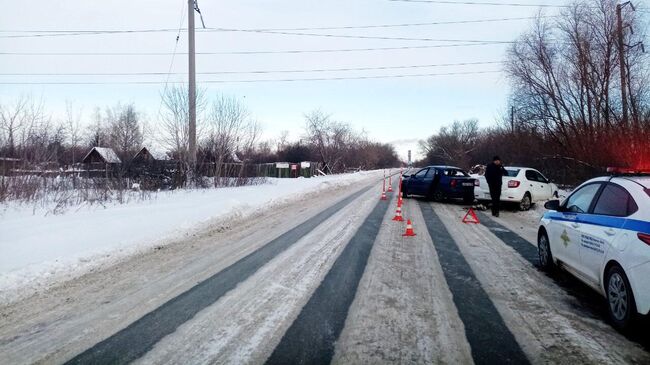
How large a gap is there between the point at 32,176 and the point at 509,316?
49.3 ft

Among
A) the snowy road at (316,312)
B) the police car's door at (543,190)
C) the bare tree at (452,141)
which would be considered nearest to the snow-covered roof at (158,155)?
the snowy road at (316,312)

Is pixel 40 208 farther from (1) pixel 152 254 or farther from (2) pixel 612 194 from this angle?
(2) pixel 612 194

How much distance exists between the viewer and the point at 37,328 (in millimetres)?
4188

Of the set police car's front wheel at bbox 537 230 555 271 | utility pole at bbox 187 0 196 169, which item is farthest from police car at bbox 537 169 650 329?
utility pole at bbox 187 0 196 169

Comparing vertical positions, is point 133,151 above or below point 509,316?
above

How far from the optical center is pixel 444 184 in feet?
60.9

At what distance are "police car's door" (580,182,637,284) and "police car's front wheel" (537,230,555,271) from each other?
140cm

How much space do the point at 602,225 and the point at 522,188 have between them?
1177 centimetres

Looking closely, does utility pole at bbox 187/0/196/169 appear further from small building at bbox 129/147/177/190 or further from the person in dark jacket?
the person in dark jacket

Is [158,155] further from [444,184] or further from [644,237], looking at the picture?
[644,237]

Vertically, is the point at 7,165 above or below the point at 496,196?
above

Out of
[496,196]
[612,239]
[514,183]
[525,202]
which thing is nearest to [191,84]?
[496,196]

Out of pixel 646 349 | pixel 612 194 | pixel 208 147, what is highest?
pixel 208 147

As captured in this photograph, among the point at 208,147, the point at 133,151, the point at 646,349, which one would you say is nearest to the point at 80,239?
the point at 646,349
